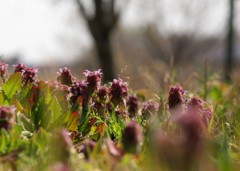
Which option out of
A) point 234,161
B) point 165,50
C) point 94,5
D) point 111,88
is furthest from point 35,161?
point 165,50

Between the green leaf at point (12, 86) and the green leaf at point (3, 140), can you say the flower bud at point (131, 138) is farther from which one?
the green leaf at point (12, 86)

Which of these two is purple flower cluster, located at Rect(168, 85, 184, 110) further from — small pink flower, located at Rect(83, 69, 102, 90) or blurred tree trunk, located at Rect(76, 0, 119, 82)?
blurred tree trunk, located at Rect(76, 0, 119, 82)

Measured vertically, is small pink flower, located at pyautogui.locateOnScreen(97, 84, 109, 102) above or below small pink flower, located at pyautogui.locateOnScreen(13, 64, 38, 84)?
below

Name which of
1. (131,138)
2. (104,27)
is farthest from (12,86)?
(104,27)

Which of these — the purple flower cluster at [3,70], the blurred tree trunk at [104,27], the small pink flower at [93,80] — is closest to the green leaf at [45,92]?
the small pink flower at [93,80]

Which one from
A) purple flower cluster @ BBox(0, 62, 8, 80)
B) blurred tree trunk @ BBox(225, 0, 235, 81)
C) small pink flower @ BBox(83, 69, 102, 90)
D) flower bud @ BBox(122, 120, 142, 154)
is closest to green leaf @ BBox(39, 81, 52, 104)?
small pink flower @ BBox(83, 69, 102, 90)
